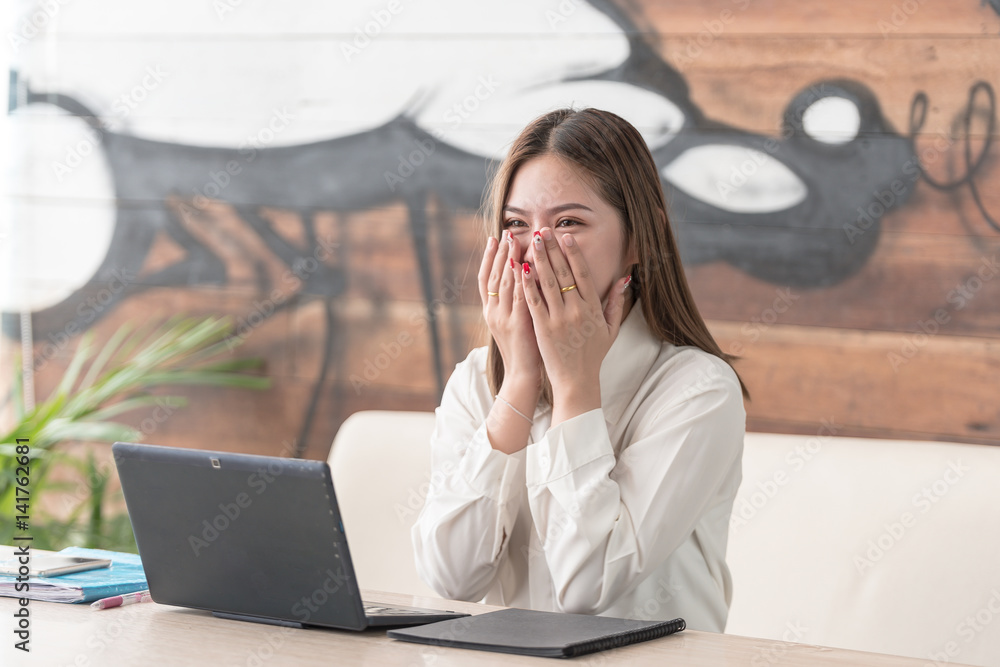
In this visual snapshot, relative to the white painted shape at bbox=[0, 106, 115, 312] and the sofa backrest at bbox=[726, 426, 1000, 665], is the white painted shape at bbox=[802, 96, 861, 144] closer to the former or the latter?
the sofa backrest at bbox=[726, 426, 1000, 665]

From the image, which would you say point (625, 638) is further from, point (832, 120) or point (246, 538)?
point (832, 120)

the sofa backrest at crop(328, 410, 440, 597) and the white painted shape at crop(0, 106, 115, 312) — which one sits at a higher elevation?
the white painted shape at crop(0, 106, 115, 312)

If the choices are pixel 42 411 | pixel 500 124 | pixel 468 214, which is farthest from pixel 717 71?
pixel 42 411

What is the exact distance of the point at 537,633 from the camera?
1.00m

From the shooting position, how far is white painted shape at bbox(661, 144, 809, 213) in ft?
6.91

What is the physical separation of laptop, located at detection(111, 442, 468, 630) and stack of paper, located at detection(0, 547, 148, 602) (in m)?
0.09

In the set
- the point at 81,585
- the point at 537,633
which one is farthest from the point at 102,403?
the point at 537,633

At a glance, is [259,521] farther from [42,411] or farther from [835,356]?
[42,411]

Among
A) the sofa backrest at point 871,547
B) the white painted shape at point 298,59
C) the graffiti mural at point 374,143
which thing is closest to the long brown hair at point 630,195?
the sofa backrest at point 871,547

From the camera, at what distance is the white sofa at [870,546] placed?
155 cm

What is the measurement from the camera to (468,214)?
2398 millimetres

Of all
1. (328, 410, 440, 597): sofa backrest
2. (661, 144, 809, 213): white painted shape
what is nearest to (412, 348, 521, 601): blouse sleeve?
(328, 410, 440, 597): sofa backrest

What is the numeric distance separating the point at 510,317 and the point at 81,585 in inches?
26.4

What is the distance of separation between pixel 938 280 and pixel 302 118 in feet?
5.21
